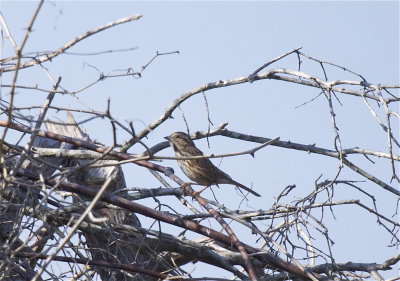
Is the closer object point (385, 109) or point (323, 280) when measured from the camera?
point (323, 280)

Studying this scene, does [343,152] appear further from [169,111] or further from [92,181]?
[92,181]

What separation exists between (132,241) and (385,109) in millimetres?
1916

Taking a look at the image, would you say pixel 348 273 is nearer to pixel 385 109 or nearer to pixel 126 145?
pixel 385 109

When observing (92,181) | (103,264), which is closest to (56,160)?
(92,181)

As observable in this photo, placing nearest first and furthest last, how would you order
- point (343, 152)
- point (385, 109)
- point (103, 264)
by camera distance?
point (103, 264) < point (385, 109) < point (343, 152)

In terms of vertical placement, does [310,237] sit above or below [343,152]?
below

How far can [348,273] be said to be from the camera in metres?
5.37

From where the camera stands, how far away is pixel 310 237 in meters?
5.37

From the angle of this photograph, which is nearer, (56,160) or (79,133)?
(56,160)

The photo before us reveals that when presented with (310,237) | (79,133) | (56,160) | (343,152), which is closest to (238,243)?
(310,237)

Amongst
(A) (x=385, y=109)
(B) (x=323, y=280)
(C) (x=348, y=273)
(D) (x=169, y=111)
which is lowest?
(B) (x=323, y=280)

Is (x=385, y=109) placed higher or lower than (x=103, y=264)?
higher

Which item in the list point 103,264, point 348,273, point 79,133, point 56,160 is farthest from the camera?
point 79,133

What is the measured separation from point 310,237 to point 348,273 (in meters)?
0.34
